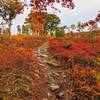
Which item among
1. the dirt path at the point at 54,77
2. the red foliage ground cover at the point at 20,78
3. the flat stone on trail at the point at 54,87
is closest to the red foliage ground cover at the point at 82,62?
the dirt path at the point at 54,77

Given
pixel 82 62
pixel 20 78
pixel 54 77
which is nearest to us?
pixel 20 78

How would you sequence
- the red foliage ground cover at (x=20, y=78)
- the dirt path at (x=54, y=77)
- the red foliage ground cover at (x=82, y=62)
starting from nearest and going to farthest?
the red foliage ground cover at (x=20, y=78)
the dirt path at (x=54, y=77)
the red foliage ground cover at (x=82, y=62)

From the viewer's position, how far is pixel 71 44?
21.0m

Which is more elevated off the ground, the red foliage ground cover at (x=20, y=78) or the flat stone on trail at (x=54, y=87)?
the red foliage ground cover at (x=20, y=78)

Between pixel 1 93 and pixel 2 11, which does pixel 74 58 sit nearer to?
pixel 1 93

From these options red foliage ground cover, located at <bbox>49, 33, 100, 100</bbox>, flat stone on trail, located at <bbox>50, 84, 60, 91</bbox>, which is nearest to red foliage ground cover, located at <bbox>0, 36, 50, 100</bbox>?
flat stone on trail, located at <bbox>50, 84, 60, 91</bbox>

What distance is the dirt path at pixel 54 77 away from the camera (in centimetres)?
1512

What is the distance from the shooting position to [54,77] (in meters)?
16.4

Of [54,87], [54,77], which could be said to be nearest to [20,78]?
[54,87]

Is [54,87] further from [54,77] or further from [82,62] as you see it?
[82,62]

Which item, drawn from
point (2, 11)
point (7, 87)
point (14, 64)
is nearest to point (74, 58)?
point (14, 64)

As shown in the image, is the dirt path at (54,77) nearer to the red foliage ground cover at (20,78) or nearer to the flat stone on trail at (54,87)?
the flat stone on trail at (54,87)

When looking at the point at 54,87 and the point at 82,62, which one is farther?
the point at 82,62

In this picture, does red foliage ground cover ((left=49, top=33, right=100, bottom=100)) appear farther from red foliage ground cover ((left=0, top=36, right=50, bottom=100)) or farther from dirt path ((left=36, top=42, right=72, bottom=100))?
red foliage ground cover ((left=0, top=36, right=50, bottom=100))
